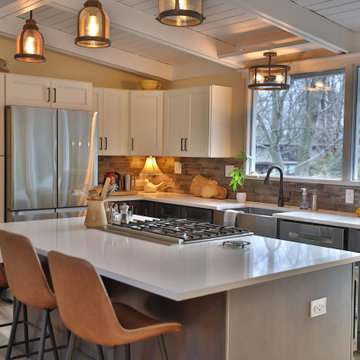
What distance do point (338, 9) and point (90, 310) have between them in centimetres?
322

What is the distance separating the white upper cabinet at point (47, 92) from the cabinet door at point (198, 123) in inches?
44.2

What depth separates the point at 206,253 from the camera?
8.89ft

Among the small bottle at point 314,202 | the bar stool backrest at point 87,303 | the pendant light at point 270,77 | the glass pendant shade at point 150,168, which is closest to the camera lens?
the bar stool backrest at point 87,303

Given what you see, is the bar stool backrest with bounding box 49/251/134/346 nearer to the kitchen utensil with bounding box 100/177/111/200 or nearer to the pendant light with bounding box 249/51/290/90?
the kitchen utensil with bounding box 100/177/111/200

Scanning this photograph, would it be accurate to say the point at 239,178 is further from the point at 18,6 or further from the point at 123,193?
the point at 18,6

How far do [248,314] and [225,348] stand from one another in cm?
18

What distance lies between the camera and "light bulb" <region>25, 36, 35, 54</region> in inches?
151

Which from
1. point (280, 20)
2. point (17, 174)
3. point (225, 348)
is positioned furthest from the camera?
point (17, 174)

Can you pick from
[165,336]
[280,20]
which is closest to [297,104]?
[280,20]

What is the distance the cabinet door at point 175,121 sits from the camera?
589cm

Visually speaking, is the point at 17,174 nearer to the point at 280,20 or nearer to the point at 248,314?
the point at 280,20

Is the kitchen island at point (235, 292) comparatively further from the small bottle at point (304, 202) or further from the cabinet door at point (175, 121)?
the cabinet door at point (175, 121)

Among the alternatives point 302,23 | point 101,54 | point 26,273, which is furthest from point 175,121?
point 26,273

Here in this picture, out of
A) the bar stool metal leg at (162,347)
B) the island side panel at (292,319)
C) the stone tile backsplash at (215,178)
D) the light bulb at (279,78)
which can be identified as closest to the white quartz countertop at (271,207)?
the stone tile backsplash at (215,178)
